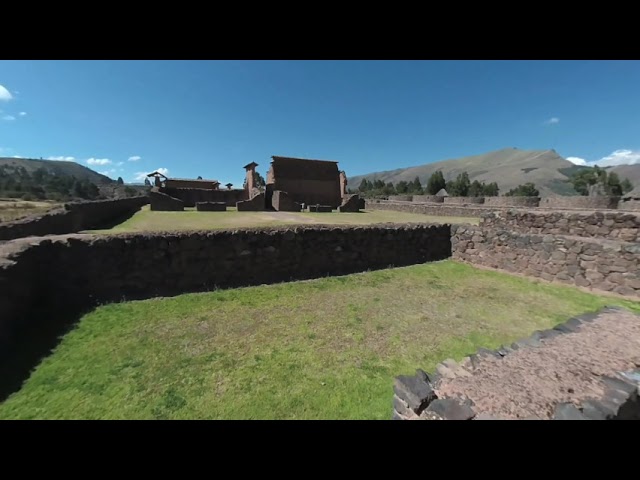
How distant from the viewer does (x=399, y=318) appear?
6.60 m

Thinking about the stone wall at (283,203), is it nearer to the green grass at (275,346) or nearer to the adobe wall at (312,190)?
the adobe wall at (312,190)

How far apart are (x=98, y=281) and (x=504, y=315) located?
31.6ft

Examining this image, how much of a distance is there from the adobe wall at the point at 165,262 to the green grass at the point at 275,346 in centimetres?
62

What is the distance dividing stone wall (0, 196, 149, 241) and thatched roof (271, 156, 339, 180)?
22448 mm

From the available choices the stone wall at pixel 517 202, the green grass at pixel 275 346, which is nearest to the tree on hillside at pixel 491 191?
the stone wall at pixel 517 202

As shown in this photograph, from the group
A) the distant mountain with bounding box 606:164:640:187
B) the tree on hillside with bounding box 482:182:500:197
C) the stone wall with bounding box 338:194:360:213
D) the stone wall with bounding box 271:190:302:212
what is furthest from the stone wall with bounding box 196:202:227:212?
the distant mountain with bounding box 606:164:640:187

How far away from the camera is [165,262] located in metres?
7.87

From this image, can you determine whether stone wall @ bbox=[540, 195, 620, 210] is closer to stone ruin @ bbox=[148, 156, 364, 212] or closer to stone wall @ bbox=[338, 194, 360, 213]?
stone wall @ bbox=[338, 194, 360, 213]

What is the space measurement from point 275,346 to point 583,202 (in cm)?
3145

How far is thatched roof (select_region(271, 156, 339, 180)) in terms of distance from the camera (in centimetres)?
4622

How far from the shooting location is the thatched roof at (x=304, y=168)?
4622cm

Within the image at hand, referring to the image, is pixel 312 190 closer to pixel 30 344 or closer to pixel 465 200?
pixel 465 200
